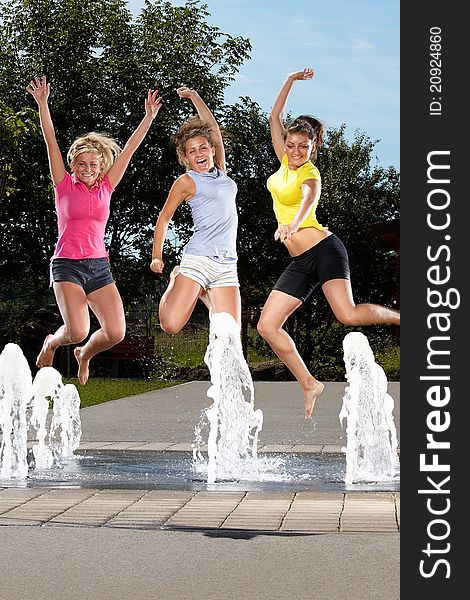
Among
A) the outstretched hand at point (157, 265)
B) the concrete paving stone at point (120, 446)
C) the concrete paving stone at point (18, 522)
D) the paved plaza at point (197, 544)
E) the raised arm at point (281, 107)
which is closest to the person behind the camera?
the paved plaza at point (197, 544)

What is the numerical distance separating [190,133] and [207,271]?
890 mm

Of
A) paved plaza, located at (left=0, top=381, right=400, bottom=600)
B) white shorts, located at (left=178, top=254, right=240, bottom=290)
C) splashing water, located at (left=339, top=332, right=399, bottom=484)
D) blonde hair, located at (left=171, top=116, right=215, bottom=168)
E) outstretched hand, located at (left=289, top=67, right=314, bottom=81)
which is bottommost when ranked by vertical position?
paved plaza, located at (left=0, top=381, right=400, bottom=600)

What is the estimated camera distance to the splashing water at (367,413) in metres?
8.23

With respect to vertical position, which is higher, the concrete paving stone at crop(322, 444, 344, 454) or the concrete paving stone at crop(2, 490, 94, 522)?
the concrete paving stone at crop(322, 444, 344, 454)

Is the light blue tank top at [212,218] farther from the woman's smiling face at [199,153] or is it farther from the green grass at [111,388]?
the green grass at [111,388]

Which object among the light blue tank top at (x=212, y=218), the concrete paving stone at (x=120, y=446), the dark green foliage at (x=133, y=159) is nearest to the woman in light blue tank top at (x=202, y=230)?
the light blue tank top at (x=212, y=218)

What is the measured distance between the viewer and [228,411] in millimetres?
8523

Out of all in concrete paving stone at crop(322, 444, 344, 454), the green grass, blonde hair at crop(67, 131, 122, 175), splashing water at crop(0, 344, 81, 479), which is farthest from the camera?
the green grass

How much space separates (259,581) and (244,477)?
3.00 meters

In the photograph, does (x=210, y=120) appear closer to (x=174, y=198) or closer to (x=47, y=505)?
(x=174, y=198)

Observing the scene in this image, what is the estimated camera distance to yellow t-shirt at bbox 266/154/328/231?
763 cm

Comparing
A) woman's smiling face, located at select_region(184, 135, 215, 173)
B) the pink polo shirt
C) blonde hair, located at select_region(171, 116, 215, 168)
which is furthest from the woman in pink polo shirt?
woman's smiling face, located at select_region(184, 135, 215, 173)

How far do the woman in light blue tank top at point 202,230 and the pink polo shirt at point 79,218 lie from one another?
50cm

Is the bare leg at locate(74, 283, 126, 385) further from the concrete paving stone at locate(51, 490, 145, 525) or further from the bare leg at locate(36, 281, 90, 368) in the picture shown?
the concrete paving stone at locate(51, 490, 145, 525)
